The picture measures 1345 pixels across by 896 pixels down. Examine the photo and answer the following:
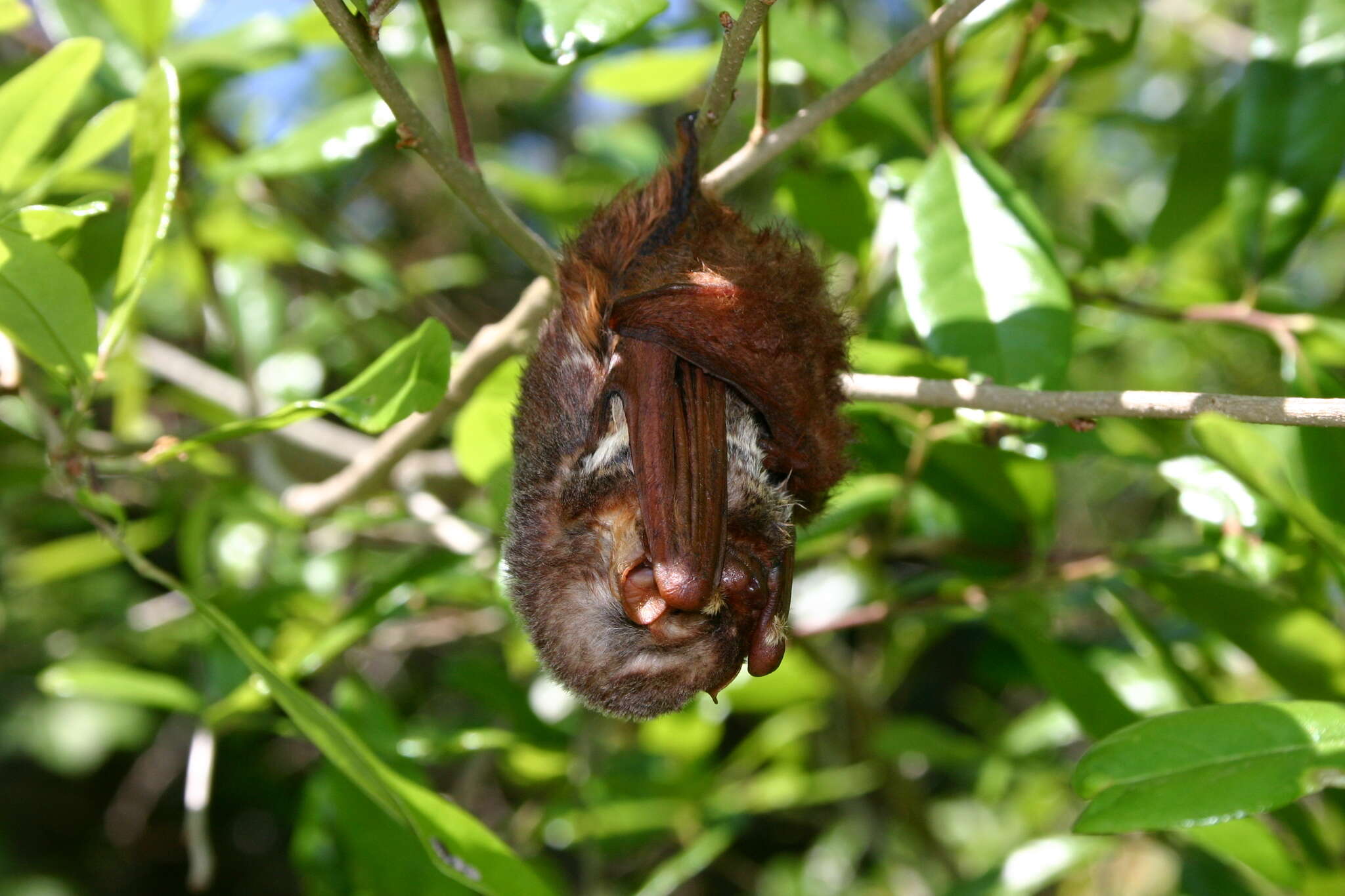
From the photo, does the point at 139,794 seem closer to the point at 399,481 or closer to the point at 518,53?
the point at 399,481

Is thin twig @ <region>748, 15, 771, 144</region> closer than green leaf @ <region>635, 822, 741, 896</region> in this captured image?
Yes

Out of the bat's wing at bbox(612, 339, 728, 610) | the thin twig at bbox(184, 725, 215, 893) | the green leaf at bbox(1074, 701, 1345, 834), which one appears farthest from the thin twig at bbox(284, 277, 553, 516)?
the green leaf at bbox(1074, 701, 1345, 834)

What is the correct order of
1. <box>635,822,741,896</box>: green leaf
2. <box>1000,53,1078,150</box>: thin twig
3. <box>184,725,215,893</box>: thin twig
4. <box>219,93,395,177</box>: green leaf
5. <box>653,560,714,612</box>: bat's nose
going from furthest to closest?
<box>635,822,741,896</box>: green leaf → <box>1000,53,1078,150</box>: thin twig → <box>219,93,395,177</box>: green leaf → <box>184,725,215,893</box>: thin twig → <box>653,560,714,612</box>: bat's nose

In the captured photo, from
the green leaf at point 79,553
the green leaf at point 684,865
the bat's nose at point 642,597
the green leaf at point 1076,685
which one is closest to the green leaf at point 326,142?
the bat's nose at point 642,597

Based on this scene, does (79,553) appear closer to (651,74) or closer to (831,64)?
(651,74)

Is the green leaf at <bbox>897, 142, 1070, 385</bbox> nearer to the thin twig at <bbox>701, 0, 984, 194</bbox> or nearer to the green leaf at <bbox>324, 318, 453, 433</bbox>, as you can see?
the thin twig at <bbox>701, 0, 984, 194</bbox>
